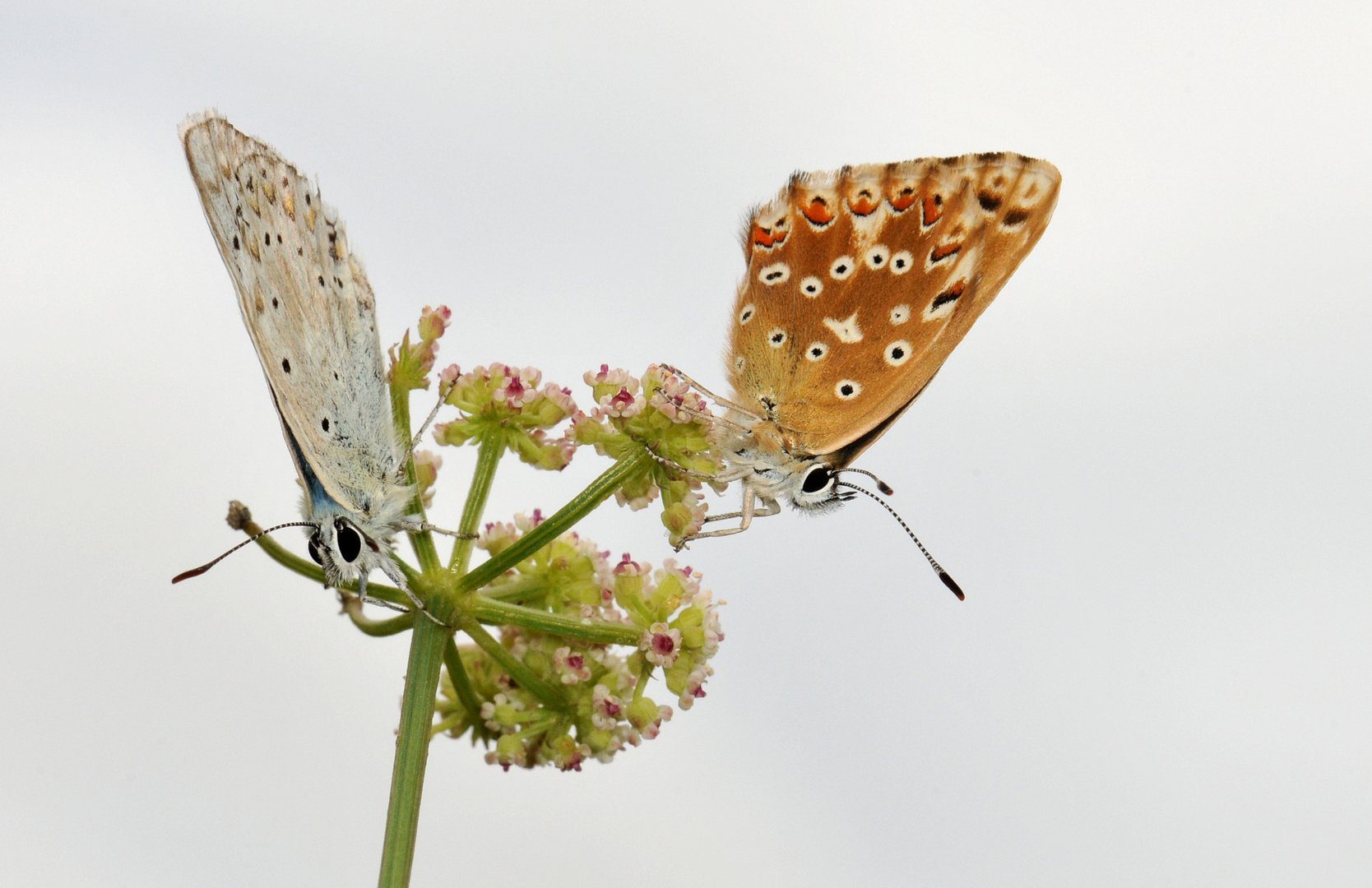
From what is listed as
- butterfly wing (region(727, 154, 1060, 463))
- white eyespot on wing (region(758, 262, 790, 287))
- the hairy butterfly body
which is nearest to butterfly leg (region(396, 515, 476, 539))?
the hairy butterfly body

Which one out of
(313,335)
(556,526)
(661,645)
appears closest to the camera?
(313,335)

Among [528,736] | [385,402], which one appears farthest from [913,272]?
[528,736]

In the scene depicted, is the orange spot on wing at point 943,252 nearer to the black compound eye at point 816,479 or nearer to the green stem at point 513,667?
the black compound eye at point 816,479

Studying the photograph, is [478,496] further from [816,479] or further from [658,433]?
[816,479]

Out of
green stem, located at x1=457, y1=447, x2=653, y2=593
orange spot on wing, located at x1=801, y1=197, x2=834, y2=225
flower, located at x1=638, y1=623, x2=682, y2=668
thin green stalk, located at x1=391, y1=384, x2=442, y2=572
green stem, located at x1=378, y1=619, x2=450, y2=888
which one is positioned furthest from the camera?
orange spot on wing, located at x1=801, y1=197, x2=834, y2=225

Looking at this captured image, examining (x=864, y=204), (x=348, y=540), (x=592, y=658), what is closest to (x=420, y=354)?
(x=348, y=540)

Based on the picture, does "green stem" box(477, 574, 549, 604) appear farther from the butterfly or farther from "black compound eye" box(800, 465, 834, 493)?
"black compound eye" box(800, 465, 834, 493)

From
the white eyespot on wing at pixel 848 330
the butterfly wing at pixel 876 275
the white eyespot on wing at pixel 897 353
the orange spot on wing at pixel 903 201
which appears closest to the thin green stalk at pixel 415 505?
the butterfly wing at pixel 876 275
